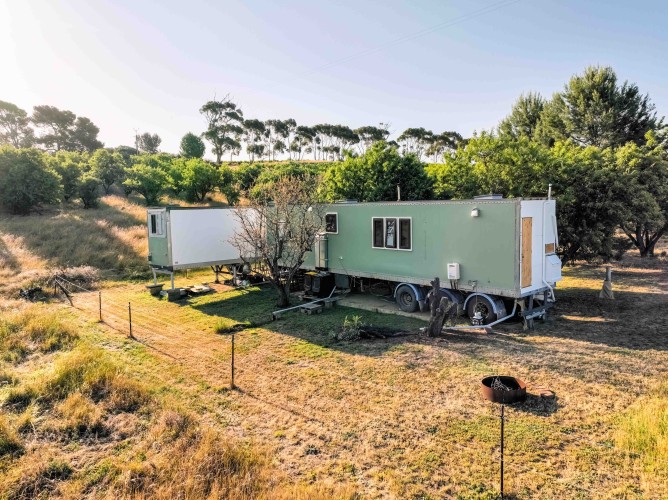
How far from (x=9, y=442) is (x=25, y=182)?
28.9 metres

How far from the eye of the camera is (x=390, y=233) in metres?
12.5

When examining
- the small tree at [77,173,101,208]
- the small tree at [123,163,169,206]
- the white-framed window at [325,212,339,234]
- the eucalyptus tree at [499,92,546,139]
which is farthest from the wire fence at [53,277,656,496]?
the eucalyptus tree at [499,92,546,139]

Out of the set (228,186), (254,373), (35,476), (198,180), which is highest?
(198,180)

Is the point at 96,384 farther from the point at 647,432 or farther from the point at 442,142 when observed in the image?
the point at 442,142

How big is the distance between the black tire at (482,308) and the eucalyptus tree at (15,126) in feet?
276

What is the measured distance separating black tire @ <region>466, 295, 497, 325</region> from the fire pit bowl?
385 cm

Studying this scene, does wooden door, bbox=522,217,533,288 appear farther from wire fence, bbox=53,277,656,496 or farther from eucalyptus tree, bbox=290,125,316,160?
eucalyptus tree, bbox=290,125,316,160

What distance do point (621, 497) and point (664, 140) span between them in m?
22.2

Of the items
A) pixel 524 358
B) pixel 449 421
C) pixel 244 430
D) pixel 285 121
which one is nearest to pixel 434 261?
pixel 524 358

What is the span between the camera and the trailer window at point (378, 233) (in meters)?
12.8

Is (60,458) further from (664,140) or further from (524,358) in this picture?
(664,140)

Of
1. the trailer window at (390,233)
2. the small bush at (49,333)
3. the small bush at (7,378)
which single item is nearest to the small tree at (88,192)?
the small bush at (49,333)

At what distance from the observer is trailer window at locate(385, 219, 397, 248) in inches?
488

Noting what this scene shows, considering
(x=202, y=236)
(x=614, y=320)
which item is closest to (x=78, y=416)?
(x=202, y=236)
